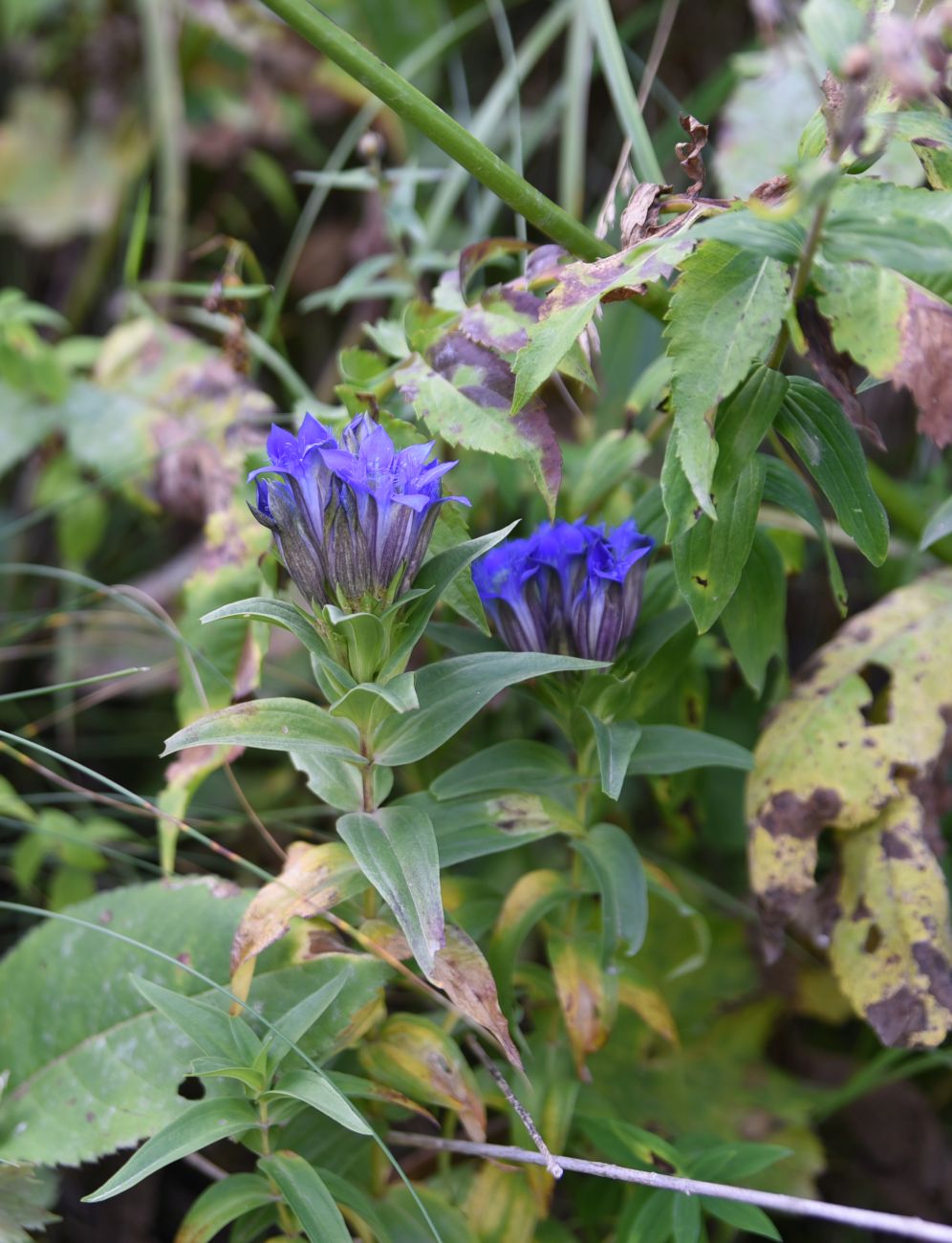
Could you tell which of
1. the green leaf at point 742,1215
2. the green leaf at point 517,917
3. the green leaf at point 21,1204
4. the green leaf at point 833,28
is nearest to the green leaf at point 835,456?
the green leaf at point 833,28

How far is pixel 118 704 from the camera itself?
4.70ft

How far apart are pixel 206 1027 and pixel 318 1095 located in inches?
3.5

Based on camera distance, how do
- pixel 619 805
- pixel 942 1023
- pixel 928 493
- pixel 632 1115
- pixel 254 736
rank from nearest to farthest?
Answer: pixel 254 736 < pixel 942 1023 < pixel 632 1115 < pixel 619 805 < pixel 928 493

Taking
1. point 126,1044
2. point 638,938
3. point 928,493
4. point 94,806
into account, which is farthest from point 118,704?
point 928,493

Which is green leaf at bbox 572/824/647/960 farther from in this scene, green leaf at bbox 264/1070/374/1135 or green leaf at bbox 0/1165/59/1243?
green leaf at bbox 0/1165/59/1243

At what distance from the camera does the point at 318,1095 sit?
661 millimetres

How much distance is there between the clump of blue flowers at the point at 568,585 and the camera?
2.48 ft

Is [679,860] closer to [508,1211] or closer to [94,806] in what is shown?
[508,1211]

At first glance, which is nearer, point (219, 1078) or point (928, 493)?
point (219, 1078)

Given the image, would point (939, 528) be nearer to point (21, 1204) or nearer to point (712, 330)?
point (712, 330)

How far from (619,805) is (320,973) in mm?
484

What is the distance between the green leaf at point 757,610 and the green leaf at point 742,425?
138 millimetres

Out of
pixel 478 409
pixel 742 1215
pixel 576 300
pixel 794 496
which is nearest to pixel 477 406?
pixel 478 409

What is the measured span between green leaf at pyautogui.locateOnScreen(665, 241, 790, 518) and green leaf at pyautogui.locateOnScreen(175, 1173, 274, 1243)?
0.52m
